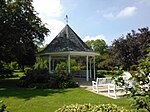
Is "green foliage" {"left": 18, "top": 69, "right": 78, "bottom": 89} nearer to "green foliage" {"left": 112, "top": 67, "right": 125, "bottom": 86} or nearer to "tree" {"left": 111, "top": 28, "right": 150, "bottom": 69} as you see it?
"tree" {"left": 111, "top": 28, "right": 150, "bottom": 69}

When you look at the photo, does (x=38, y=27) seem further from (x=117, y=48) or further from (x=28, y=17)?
(x=117, y=48)

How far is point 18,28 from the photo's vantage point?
23.7 meters

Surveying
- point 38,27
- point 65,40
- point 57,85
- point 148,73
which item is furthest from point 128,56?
point 148,73

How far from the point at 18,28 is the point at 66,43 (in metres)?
5.18

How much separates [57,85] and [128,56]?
1508cm

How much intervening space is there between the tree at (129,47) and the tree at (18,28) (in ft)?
36.9

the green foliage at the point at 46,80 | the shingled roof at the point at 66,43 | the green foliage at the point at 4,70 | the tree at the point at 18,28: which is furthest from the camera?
the green foliage at the point at 4,70

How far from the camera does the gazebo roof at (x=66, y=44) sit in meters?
24.8

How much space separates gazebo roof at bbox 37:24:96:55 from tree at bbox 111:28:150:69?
846 centimetres

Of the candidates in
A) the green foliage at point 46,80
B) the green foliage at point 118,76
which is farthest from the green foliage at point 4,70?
the green foliage at point 118,76

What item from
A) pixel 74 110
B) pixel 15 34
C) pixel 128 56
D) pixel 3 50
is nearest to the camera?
pixel 74 110

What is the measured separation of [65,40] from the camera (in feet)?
86.8

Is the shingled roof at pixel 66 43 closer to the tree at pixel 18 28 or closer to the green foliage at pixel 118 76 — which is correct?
Result: the tree at pixel 18 28

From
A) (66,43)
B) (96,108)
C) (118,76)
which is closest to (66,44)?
(66,43)
